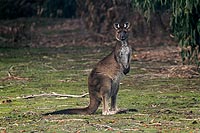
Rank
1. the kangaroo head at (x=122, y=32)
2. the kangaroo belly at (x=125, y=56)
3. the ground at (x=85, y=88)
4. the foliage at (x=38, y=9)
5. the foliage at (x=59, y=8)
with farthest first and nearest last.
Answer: the foliage at (x=59, y=8) < the foliage at (x=38, y=9) < the kangaroo head at (x=122, y=32) < the kangaroo belly at (x=125, y=56) < the ground at (x=85, y=88)

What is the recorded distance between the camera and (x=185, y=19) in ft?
49.5

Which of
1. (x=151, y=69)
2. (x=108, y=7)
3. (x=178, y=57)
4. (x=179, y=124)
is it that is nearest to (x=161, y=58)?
(x=178, y=57)

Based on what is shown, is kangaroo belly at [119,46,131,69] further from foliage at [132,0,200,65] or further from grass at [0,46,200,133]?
foliage at [132,0,200,65]

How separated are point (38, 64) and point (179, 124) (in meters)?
10.1

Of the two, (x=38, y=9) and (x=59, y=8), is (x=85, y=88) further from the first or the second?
(x=59, y=8)

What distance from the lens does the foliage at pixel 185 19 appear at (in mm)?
14421

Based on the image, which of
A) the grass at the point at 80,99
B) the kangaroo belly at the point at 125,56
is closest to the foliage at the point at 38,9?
the grass at the point at 80,99

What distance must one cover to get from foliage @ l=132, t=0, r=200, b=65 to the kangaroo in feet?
10.1

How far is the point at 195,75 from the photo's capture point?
631 inches

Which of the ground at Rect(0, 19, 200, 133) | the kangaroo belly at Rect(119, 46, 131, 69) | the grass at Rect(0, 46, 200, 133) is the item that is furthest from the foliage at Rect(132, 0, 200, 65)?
the kangaroo belly at Rect(119, 46, 131, 69)

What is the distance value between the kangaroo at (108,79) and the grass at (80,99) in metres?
0.17

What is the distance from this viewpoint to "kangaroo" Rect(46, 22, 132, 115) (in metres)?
10.4

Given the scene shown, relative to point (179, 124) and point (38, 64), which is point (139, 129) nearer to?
point (179, 124)

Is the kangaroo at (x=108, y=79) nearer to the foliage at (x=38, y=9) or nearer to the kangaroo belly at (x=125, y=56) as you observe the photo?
the kangaroo belly at (x=125, y=56)
